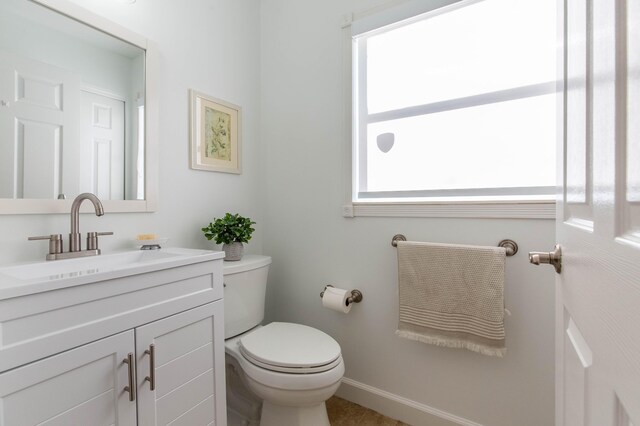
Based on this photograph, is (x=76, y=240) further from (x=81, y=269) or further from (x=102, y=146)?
(x=102, y=146)

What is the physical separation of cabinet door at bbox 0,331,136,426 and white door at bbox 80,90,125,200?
688 millimetres

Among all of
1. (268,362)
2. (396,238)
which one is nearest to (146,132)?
(268,362)

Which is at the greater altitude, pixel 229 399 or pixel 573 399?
pixel 573 399

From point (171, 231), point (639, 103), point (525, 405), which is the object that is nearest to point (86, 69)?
point (171, 231)

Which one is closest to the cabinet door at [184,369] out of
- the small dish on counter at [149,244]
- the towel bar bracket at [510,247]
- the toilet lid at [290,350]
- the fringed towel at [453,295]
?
the toilet lid at [290,350]

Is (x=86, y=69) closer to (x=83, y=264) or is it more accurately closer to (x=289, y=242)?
(x=83, y=264)

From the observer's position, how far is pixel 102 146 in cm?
129

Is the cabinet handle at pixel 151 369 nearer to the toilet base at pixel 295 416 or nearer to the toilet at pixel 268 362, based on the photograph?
the toilet at pixel 268 362

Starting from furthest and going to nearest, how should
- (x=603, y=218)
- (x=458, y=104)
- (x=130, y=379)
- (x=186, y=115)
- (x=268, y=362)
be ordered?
(x=186, y=115) < (x=458, y=104) < (x=268, y=362) < (x=130, y=379) < (x=603, y=218)

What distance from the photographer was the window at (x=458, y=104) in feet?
4.24

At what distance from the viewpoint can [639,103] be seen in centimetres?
31

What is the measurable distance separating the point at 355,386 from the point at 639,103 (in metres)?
1.75

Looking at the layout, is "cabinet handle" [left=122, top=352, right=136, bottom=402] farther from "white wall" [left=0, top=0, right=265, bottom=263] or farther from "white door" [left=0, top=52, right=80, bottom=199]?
"white door" [left=0, top=52, right=80, bottom=199]

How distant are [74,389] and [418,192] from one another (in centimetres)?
150
